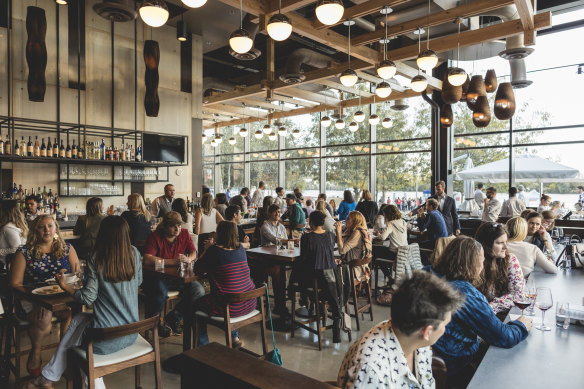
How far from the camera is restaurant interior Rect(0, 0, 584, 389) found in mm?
2258

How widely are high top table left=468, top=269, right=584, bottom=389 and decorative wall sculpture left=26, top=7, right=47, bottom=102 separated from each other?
22.5ft

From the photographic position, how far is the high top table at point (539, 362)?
63.8 inches

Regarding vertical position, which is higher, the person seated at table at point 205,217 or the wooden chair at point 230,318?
the person seated at table at point 205,217

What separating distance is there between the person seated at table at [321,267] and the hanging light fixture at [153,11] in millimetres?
2377

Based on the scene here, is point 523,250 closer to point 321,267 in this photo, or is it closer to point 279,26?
point 321,267

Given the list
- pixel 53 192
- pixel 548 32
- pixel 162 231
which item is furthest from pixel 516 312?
pixel 548 32

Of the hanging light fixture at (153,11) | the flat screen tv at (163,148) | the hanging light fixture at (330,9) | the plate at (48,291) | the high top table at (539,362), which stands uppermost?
the hanging light fixture at (330,9)

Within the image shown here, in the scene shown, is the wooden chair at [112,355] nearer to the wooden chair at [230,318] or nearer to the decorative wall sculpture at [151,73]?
the wooden chair at [230,318]

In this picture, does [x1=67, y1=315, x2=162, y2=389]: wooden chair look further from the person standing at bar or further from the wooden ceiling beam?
the wooden ceiling beam

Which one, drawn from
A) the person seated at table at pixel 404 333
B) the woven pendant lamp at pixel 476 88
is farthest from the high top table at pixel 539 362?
the woven pendant lamp at pixel 476 88

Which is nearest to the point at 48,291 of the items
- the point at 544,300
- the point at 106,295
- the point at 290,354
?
the point at 106,295

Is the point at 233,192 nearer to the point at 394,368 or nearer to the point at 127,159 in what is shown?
the point at 127,159

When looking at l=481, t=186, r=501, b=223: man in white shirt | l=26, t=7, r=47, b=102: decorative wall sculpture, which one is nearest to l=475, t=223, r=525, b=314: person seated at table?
l=481, t=186, r=501, b=223: man in white shirt

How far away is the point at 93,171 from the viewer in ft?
25.5
